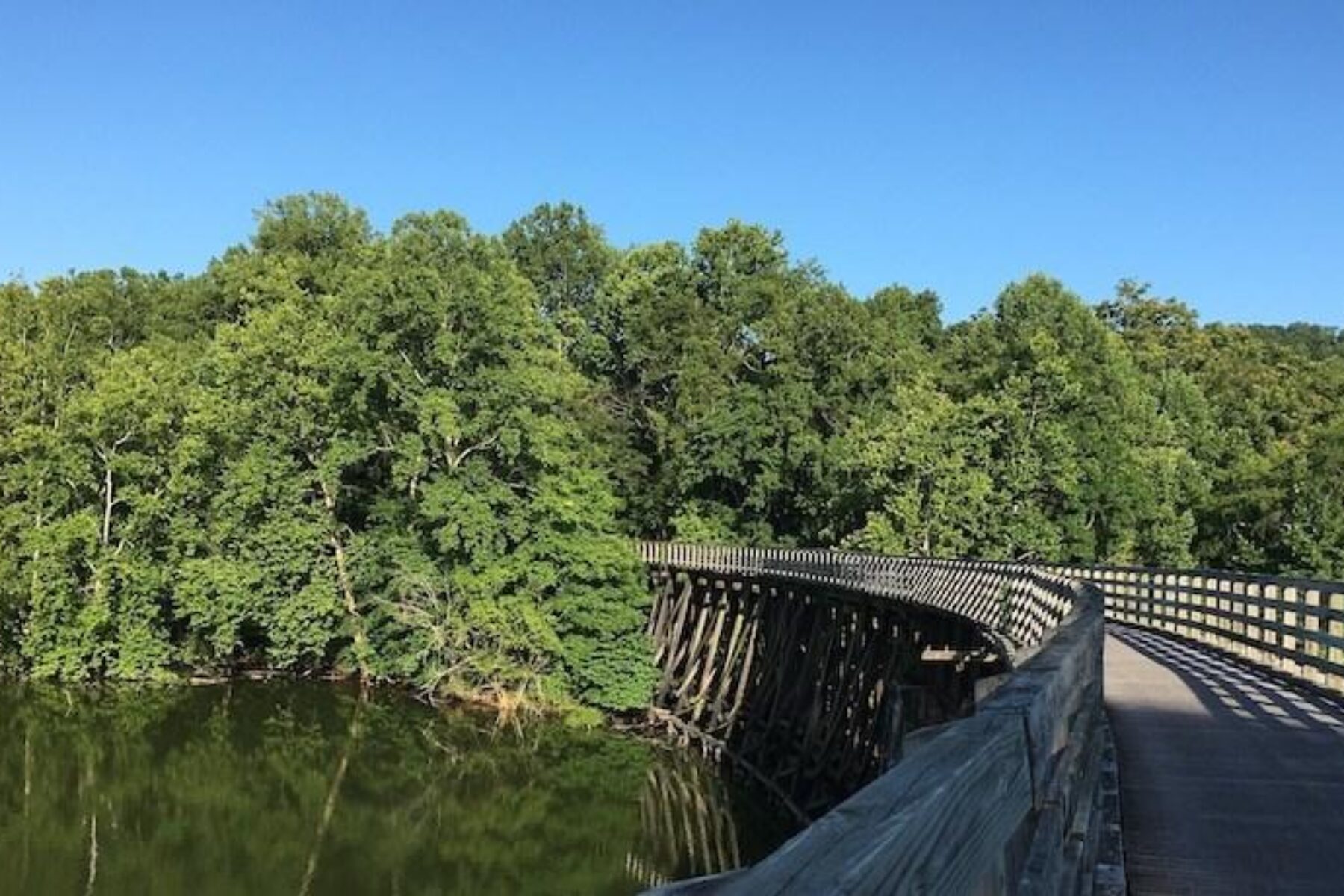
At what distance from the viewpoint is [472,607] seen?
35.9m

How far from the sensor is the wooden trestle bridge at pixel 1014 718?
179 centimetres

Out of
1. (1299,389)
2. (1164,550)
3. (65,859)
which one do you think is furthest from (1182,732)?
(1299,389)

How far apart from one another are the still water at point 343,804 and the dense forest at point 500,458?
3458 millimetres

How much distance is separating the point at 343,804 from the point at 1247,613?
19132mm

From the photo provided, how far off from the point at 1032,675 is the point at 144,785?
95.1 feet

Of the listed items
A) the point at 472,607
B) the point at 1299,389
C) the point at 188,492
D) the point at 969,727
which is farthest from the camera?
the point at 1299,389

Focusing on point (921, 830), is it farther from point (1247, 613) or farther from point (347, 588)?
point (347, 588)

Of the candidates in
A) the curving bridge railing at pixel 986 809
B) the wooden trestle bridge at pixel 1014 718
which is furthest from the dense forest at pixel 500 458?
the curving bridge railing at pixel 986 809

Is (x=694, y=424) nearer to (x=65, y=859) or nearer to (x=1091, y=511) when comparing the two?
(x=1091, y=511)

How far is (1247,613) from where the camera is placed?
1714 centimetres

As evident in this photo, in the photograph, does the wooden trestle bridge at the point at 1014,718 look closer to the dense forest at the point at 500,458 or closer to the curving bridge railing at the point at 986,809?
the curving bridge railing at the point at 986,809

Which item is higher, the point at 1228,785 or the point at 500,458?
the point at 500,458

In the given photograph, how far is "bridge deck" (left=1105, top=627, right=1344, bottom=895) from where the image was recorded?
5961 millimetres

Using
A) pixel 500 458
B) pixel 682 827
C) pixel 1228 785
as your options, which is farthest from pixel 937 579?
pixel 500 458
